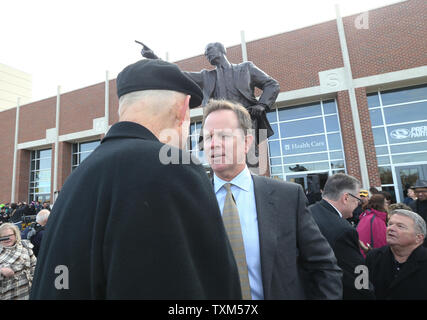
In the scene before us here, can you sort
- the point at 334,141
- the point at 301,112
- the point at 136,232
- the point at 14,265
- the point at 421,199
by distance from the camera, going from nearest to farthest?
the point at 136,232 < the point at 14,265 < the point at 421,199 < the point at 334,141 < the point at 301,112

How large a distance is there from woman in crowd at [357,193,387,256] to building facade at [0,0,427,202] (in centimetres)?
915

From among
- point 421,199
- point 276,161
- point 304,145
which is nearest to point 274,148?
point 276,161

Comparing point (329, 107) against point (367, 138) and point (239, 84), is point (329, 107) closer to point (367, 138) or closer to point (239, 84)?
point (367, 138)

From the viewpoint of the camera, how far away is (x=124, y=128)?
1.01 m

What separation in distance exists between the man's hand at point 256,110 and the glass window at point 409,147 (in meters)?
13.6

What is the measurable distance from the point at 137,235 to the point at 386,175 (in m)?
15.1

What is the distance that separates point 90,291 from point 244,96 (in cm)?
224

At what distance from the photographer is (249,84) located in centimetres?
273

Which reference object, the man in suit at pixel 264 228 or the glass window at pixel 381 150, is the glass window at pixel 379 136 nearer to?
the glass window at pixel 381 150

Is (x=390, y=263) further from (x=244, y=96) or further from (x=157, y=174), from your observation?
(x=157, y=174)

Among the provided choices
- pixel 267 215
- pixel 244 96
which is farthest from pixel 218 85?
pixel 267 215

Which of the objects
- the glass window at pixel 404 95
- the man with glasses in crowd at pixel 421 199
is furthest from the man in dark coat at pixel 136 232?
the glass window at pixel 404 95

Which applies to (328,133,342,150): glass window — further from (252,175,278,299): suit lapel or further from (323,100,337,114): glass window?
(252,175,278,299): suit lapel
